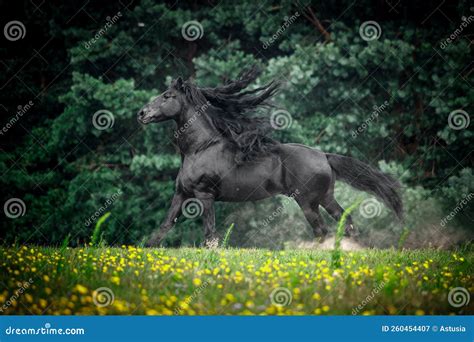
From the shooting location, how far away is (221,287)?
19.2 feet

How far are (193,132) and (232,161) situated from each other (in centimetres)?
69

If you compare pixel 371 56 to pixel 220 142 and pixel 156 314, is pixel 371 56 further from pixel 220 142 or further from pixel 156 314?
pixel 156 314

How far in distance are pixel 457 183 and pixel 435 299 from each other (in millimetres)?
7060

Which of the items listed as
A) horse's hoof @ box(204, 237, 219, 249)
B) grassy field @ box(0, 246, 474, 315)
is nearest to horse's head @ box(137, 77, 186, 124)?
horse's hoof @ box(204, 237, 219, 249)

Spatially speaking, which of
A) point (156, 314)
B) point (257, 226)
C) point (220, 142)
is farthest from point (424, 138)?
point (156, 314)

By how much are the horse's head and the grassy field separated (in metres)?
2.13
